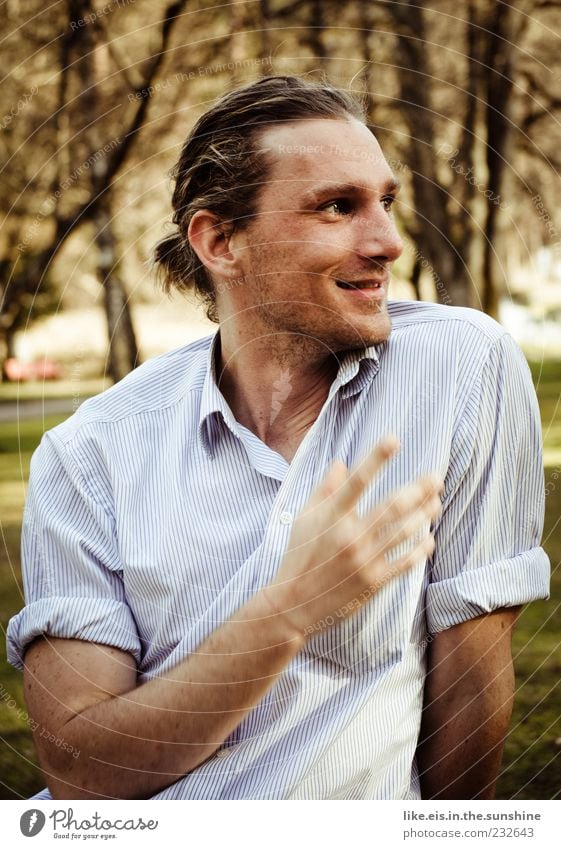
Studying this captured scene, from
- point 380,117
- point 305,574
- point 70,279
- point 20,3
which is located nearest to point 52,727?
point 305,574

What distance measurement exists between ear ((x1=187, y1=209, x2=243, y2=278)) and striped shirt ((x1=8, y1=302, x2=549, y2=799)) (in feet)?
0.56

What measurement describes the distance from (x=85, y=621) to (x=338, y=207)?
55 cm

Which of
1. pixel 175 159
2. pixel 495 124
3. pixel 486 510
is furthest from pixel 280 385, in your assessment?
pixel 495 124

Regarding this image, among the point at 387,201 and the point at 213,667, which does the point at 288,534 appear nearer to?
the point at 213,667

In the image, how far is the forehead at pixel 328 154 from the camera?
1.16 meters

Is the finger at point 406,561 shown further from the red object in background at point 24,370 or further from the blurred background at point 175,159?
the red object in background at point 24,370

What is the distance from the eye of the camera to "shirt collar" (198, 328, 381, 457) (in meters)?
1.16

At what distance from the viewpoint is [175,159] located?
1.88 m

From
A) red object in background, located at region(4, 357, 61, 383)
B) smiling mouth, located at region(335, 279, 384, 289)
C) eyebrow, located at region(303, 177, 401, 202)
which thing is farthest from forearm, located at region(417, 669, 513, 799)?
red object in background, located at region(4, 357, 61, 383)

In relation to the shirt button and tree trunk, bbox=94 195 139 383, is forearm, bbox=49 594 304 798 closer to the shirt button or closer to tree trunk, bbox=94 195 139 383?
the shirt button

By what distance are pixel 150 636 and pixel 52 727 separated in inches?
5.7
